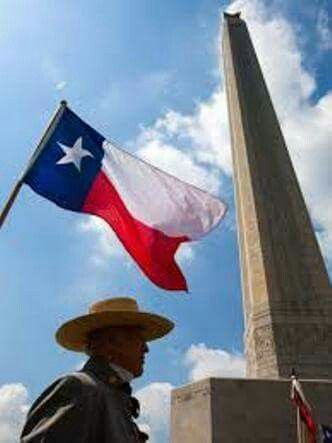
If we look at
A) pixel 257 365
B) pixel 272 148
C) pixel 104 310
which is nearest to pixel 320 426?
pixel 257 365

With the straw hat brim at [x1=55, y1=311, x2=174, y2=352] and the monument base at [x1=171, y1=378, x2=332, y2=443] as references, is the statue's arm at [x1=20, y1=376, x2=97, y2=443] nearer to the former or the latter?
the straw hat brim at [x1=55, y1=311, x2=174, y2=352]

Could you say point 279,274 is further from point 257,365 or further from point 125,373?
point 125,373

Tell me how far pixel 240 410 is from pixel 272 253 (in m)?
5.68

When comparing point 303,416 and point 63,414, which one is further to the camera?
point 303,416

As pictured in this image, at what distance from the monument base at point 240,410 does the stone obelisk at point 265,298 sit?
0.07 ft

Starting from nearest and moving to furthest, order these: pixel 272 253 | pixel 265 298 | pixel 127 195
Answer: pixel 127 195 → pixel 265 298 → pixel 272 253

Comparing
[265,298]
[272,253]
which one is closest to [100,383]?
[265,298]

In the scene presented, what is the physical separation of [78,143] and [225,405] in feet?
35.4

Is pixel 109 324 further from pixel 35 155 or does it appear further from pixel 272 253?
pixel 272 253

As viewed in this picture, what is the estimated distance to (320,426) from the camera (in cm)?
1612

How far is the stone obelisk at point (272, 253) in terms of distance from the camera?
19172mm

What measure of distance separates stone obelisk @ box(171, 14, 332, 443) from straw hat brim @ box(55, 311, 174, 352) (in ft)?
43.1

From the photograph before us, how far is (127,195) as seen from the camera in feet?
21.1

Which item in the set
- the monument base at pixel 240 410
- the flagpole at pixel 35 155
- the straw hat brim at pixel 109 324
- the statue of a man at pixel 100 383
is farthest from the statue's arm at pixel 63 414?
the monument base at pixel 240 410
